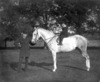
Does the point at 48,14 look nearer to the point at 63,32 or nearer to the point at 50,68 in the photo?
the point at 63,32

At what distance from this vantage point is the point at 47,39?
4734mm

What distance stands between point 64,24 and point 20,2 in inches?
32.2

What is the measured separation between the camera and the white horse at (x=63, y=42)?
4316 mm

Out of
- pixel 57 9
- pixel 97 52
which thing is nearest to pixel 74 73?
pixel 97 52

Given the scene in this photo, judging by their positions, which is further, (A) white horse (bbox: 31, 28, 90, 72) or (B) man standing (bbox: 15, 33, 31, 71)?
(A) white horse (bbox: 31, 28, 90, 72)

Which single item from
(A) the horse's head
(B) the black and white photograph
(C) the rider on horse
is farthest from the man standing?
(C) the rider on horse

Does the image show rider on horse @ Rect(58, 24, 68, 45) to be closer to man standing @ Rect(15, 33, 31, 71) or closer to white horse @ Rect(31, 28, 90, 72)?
white horse @ Rect(31, 28, 90, 72)

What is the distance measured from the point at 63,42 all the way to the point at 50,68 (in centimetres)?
67

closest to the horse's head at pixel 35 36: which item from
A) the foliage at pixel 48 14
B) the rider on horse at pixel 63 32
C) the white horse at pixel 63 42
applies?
the white horse at pixel 63 42

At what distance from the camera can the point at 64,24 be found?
159 inches

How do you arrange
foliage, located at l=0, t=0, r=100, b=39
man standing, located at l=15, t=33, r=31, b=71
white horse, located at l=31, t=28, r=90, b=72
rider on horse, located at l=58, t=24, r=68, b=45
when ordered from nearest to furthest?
foliage, located at l=0, t=0, r=100, b=39
rider on horse, located at l=58, t=24, r=68, b=45
man standing, located at l=15, t=33, r=31, b=71
white horse, located at l=31, t=28, r=90, b=72

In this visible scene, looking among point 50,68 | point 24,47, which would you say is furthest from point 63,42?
point 24,47

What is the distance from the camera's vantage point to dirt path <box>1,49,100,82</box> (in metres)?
4.23

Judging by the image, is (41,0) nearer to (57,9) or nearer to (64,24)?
(57,9)
